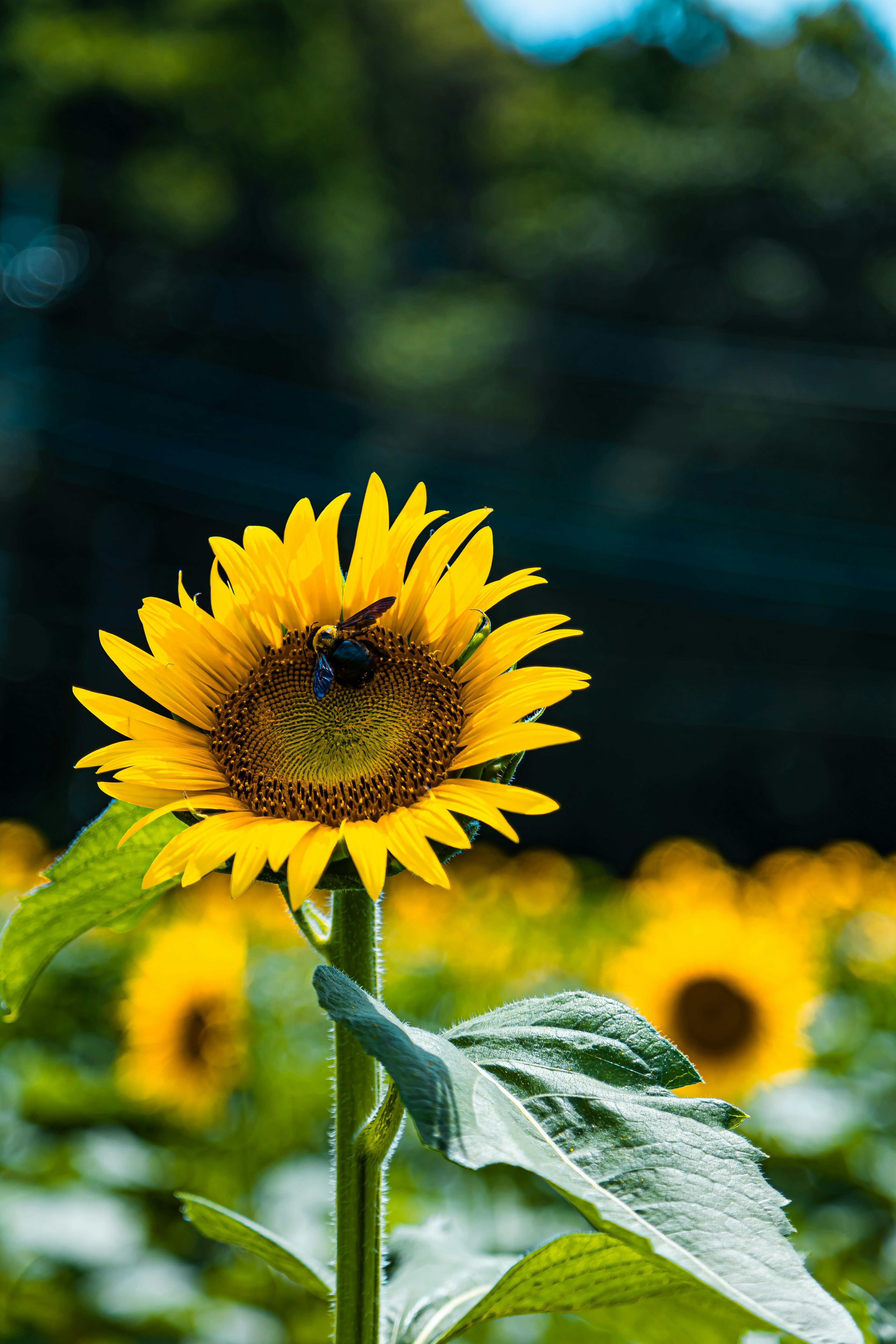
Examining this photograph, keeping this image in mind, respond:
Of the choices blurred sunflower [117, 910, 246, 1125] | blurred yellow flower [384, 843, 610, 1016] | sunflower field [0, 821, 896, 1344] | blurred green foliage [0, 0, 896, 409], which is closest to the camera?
sunflower field [0, 821, 896, 1344]

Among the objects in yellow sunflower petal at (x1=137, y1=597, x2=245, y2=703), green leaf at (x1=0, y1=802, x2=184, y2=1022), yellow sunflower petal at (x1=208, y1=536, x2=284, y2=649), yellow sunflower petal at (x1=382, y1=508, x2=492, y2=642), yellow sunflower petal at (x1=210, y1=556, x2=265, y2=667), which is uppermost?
yellow sunflower petal at (x1=382, y1=508, x2=492, y2=642)

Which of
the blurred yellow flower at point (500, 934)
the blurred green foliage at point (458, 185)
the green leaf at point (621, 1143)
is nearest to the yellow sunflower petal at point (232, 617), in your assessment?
the green leaf at point (621, 1143)

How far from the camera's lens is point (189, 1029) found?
1478 mm

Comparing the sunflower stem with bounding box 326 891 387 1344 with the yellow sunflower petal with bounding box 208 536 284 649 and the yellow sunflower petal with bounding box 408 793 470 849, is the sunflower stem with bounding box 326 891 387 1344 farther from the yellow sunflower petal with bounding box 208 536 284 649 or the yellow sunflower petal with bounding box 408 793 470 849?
the yellow sunflower petal with bounding box 208 536 284 649

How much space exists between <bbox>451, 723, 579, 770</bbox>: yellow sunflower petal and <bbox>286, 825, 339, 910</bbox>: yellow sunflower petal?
7cm

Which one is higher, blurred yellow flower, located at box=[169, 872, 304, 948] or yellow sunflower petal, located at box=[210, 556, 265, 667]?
blurred yellow flower, located at box=[169, 872, 304, 948]

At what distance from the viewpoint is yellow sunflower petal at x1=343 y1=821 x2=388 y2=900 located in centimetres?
42

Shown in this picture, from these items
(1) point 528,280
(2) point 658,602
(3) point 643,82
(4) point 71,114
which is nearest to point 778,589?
(2) point 658,602

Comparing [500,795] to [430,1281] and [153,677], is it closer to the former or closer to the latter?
[153,677]

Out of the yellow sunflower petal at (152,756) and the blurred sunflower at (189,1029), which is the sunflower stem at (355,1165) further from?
the blurred sunflower at (189,1029)

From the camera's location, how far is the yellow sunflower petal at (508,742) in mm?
452

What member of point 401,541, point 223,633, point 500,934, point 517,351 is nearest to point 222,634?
point 223,633

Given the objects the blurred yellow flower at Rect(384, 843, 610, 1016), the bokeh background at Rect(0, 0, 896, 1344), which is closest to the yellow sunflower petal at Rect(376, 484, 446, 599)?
the blurred yellow flower at Rect(384, 843, 610, 1016)

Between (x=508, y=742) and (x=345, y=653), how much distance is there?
135mm
